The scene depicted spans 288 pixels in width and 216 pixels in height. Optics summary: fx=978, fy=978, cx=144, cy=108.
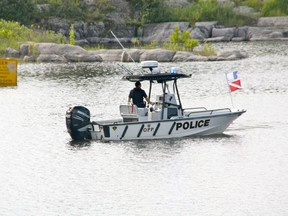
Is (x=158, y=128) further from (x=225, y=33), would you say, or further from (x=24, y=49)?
(x=225, y=33)

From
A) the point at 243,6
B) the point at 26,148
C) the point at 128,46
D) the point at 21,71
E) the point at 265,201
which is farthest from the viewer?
the point at 243,6

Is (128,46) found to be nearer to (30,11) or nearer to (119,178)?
(30,11)

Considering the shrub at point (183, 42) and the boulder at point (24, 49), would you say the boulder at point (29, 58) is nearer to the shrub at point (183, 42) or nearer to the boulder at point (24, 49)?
the boulder at point (24, 49)

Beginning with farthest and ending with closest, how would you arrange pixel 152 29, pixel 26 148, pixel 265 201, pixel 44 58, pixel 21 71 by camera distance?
pixel 152 29, pixel 44 58, pixel 21 71, pixel 26 148, pixel 265 201

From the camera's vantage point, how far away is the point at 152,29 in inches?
4235

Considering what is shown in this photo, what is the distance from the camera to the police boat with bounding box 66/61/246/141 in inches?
1704

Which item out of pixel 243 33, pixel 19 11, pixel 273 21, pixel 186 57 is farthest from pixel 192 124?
pixel 273 21

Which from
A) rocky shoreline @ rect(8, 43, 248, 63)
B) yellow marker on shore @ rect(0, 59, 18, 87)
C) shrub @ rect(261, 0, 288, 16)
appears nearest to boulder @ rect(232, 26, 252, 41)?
shrub @ rect(261, 0, 288, 16)

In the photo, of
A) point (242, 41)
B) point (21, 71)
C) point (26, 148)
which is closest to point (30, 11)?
→ point (242, 41)

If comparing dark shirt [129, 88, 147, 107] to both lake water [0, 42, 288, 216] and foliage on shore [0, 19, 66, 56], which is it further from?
foliage on shore [0, 19, 66, 56]

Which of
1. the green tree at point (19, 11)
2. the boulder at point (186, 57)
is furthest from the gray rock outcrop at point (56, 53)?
the green tree at point (19, 11)

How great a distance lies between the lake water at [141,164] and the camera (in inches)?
1308

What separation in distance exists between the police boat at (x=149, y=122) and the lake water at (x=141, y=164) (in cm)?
45

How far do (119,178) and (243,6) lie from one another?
3205 inches
